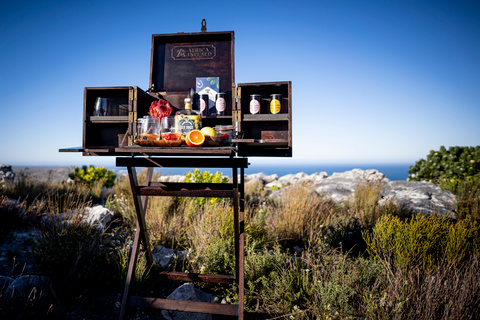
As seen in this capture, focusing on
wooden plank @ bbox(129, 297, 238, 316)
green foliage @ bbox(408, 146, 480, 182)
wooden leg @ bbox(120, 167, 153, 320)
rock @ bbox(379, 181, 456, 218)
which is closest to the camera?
wooden plank @ bbox(129, 297, 238, 316)

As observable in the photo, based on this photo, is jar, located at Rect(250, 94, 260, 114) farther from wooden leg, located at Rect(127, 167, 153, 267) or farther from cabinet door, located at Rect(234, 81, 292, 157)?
wooden leg, located at Rect(127, 167, 153, 267)

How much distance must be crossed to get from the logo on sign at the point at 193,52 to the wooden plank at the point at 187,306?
7.82ft

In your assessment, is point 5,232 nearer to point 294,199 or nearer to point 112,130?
point 112,130

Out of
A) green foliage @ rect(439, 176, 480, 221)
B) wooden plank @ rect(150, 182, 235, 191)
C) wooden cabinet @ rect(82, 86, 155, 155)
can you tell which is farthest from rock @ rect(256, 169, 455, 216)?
wooden cabinet @ rect(82, 86, 155, 155)

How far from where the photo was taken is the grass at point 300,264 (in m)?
2.27

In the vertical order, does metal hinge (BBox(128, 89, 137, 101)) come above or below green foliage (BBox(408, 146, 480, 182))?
above

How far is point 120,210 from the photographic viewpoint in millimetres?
Answer: 5309

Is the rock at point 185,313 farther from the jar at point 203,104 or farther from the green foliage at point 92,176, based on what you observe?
the green foliage at point 92,176

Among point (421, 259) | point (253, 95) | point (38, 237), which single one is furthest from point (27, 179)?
point (421, 259)

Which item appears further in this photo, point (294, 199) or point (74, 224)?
point (294, 199)

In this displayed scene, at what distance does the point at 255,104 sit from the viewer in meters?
2.49

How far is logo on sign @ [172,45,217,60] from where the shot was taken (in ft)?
9.36

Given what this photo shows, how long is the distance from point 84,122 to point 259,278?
7.46 feet

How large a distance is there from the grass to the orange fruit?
5.39ft
